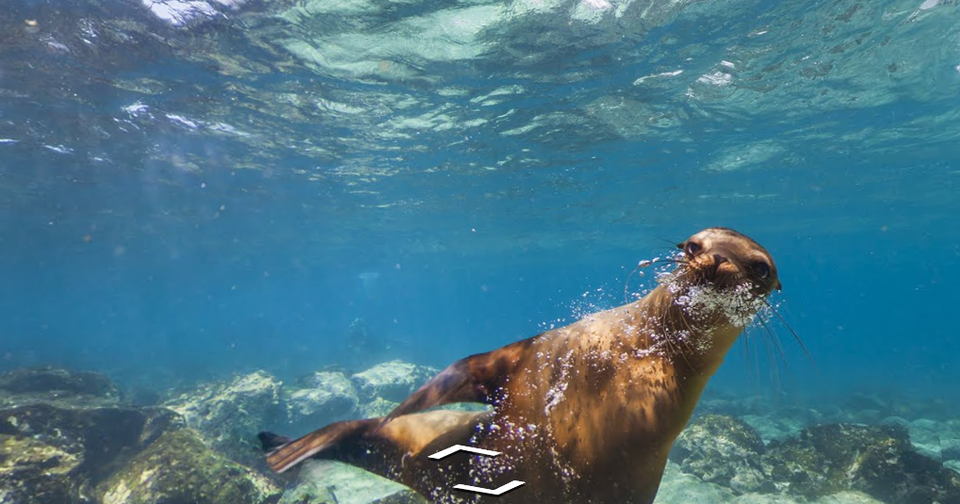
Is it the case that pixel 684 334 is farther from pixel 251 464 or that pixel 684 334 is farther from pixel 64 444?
pixel 64 444

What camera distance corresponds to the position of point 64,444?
8.06m

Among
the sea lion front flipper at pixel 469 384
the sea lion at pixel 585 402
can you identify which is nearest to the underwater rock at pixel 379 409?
the sea lion at pixel 585 402

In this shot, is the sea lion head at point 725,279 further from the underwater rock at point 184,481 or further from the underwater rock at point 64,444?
the underwater rock at point 64,444

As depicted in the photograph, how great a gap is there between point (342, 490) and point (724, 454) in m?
7.97

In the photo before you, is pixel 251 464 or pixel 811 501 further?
pixel 251 464

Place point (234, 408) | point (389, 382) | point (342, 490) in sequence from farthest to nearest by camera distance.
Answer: point (389, 382), point (234, 408), point (342, 490)

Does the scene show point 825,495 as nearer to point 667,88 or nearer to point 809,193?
point 667,88

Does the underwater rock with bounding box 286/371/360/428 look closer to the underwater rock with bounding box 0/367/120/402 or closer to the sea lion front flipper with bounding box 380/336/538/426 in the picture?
the underwater rock with bounding box 0/367/120/402

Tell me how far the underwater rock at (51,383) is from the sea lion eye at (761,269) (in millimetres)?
17982

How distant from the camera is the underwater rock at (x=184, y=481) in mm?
6621

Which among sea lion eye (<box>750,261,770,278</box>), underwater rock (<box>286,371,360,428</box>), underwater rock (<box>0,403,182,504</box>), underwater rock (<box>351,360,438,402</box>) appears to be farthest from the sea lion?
underwater rock (<box>351,360,438,402</box>)

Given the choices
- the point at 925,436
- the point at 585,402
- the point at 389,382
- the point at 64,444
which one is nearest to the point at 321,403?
the point at 389,382

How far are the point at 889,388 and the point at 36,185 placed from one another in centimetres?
5173

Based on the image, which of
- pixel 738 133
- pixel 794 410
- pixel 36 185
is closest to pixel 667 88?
pixel 738 133
